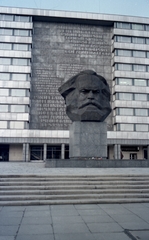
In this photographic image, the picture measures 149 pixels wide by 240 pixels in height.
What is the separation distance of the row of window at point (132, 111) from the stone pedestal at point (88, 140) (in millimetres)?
32043

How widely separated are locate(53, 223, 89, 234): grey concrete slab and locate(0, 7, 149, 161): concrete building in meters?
40.8

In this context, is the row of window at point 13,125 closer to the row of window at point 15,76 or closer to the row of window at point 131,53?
the row of window at point 15,76

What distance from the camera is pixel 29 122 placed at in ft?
159

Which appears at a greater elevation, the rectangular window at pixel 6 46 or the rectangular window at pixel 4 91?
the rectangular window at pixel 6 46

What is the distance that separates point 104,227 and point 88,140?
12.7 m

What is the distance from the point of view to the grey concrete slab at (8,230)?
17.8ft

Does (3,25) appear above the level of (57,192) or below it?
above

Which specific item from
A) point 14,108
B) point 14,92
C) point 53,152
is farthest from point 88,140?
point 14,92

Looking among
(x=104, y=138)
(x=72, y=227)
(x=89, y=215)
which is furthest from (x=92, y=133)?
(x=72, y=227)

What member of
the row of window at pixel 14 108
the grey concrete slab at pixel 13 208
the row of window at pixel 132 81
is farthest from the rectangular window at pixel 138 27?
the grey concrete slab at pixel 13 208

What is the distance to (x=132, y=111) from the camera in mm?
50938

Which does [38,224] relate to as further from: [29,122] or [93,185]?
[29,122]

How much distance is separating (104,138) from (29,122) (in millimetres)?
31867

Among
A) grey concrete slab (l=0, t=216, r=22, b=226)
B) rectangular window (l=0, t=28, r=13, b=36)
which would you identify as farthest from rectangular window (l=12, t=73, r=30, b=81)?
grey concrete slab (l=0, t=216, r=22, b=226)
